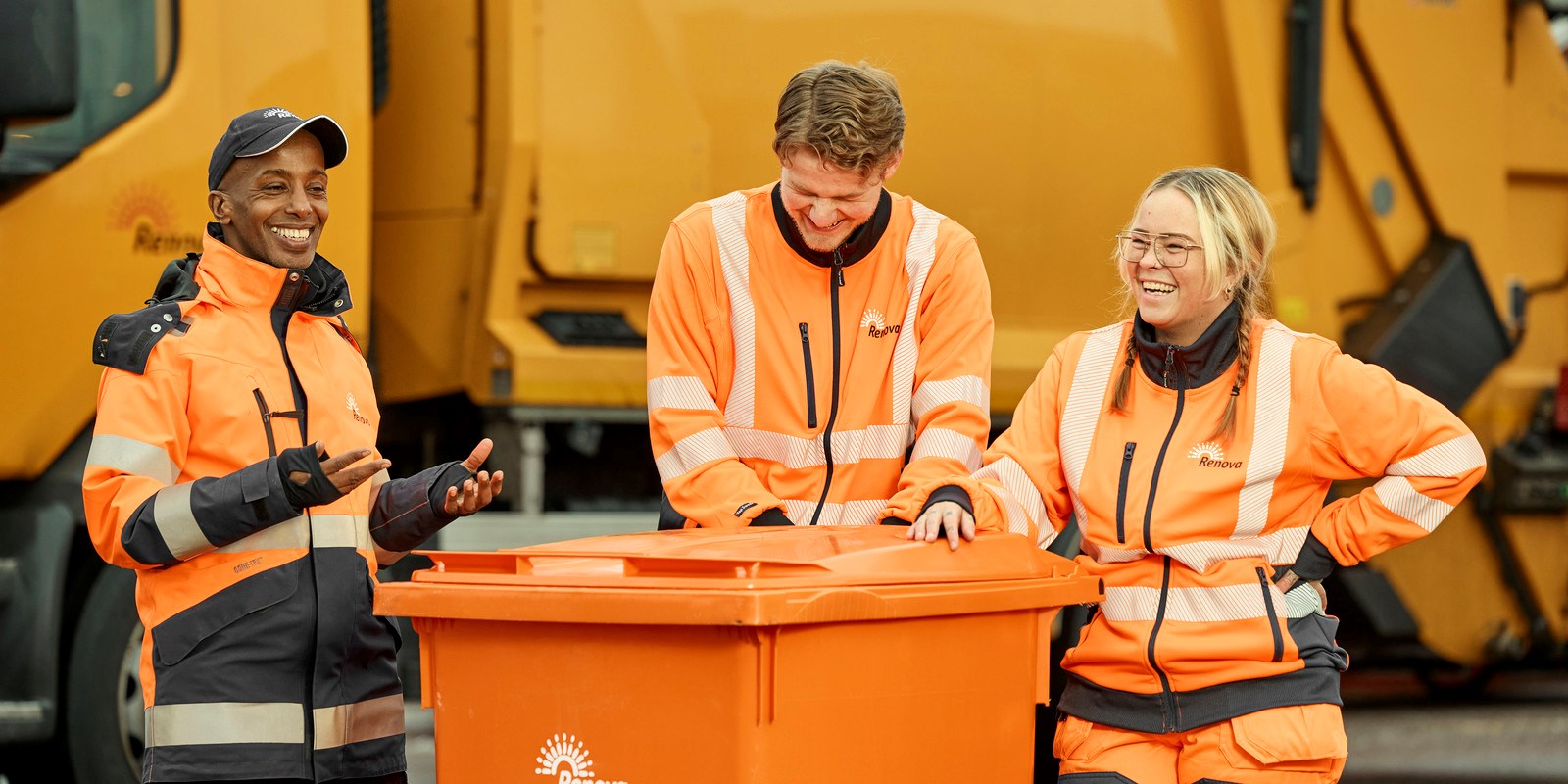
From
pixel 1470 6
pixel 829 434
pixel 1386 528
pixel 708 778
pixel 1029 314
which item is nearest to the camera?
pixel 708 778

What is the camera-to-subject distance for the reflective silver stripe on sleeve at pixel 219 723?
2.51 meters

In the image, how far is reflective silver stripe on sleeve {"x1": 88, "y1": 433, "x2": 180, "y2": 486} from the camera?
2441mm

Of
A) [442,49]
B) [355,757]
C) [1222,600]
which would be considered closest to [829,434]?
[1222,600]

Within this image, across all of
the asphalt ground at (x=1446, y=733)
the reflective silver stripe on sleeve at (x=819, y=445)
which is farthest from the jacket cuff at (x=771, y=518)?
the asphalt ground at (x=1446, y=733)

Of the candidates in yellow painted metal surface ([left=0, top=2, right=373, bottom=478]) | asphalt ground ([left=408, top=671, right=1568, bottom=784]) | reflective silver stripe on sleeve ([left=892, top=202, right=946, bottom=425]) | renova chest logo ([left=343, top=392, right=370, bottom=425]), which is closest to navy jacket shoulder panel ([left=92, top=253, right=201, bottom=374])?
renova chest logo ([left=343, top=392, right=370, bottom=425])

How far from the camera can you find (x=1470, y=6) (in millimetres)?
5801

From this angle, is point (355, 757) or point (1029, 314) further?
point (1029, 314)

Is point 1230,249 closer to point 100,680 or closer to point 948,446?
point 948,446

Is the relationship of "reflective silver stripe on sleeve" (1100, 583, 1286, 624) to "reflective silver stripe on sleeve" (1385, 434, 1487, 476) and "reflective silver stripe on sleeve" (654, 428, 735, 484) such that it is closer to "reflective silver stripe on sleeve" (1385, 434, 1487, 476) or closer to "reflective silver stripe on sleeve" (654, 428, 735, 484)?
"reflective silver stripe on sleeve" (1385, 434, 1487, 476)

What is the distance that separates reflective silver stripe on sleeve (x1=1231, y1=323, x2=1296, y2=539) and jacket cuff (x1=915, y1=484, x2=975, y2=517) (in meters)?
0.36

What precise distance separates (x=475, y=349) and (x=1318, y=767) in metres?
2.63

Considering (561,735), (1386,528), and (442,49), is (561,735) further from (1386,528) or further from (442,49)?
(442,49)

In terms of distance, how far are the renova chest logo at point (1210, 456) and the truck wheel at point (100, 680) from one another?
258 centimetres

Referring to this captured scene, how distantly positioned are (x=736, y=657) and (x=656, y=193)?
247 cm
